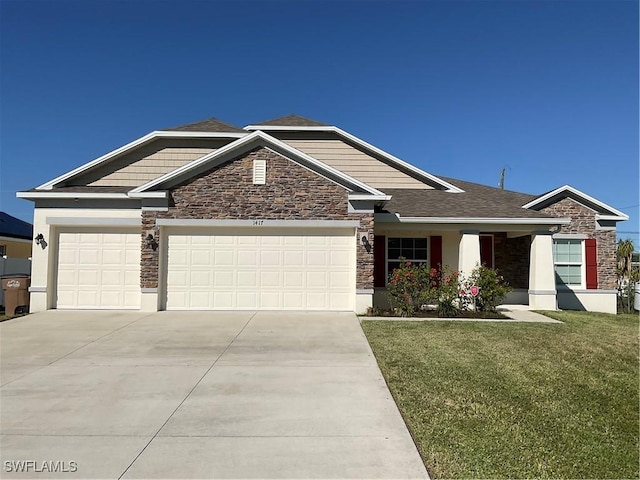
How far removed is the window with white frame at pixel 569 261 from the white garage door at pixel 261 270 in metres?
8.18

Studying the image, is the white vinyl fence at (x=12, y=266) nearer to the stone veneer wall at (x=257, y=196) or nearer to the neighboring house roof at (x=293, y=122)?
the stone veneer wall at (x=257, y=196)

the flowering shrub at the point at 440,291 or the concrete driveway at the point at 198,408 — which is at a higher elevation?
the flowering shrub at the point at 440,291

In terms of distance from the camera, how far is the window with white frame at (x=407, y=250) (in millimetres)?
14031

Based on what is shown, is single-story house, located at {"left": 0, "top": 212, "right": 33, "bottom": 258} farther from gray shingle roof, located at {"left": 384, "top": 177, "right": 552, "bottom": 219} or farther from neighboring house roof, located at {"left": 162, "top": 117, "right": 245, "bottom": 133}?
gray shingle roof, located at {"left": 384, "top": 177, "right": 552, "bottom": 219}

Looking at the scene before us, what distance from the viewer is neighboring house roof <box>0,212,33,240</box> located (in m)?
20.1

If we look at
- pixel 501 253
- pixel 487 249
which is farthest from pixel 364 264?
pixel 501 253

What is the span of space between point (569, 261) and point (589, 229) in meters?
1.43

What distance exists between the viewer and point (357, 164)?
51.6ft

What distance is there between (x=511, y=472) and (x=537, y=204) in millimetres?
13696

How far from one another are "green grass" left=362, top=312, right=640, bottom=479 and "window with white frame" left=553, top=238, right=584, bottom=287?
592 centimetres

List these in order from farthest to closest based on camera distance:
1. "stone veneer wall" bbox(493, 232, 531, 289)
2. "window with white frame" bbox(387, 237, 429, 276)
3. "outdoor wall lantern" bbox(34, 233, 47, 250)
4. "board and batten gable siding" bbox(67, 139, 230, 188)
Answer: "stone veneer wall" bbox(493, 232, 531, 289) < "window with white frame" bbox(387, 237, 429, 276) < "board and batten gable siding" bbox(67, 139, 230, 188) < "outdoor wall lantern" bbox(34, 233, 47, 250)

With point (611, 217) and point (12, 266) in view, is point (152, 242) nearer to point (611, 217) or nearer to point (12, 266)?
point (12, 266)

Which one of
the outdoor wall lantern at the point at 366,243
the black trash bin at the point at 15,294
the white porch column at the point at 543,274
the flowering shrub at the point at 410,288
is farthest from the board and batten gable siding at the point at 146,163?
the white porch column at the point at 543,274

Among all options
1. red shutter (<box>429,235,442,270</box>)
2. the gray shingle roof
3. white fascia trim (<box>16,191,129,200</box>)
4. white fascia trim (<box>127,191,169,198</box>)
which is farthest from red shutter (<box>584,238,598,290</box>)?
white fascia trim (<box>16,191,129,200</box>)
